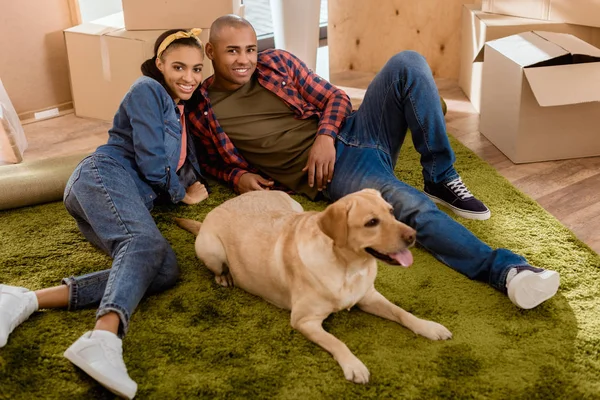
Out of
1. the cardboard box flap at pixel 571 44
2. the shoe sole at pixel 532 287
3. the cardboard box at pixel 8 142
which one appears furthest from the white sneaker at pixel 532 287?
the cardboard box at pixel 8 142

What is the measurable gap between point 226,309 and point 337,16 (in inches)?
113

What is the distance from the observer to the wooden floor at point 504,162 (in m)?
2.59

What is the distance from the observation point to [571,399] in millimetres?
1609

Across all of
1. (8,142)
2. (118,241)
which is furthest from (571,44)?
(8,142)

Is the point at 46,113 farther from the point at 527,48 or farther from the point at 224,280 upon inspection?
the point at 527,48

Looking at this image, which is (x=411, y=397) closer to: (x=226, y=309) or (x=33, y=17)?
(x=226, y=309)

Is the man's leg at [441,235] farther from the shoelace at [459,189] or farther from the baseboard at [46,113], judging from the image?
the baseboard at [46,113]

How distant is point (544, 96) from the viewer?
2.76 m

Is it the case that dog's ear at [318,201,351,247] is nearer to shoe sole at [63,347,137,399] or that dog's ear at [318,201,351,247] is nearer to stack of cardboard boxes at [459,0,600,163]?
shoe sole at [63,347,137,399]

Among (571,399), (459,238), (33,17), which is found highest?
(33,17)

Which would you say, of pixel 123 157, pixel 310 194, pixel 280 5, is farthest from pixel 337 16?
pixel 123 157

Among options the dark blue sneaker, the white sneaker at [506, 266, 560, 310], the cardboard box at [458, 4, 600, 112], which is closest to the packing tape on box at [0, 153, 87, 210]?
the dark blue sneaker

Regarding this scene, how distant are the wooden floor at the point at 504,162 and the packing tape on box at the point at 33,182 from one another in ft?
1.81

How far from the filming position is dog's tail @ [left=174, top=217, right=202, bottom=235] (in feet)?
7.91
